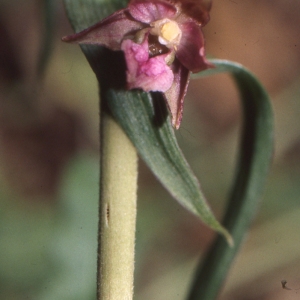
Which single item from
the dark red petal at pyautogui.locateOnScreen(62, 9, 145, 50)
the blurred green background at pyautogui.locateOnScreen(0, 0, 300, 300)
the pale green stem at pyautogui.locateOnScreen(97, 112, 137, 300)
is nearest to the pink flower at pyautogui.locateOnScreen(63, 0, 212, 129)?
the dark red petal at pyautogui.locateOnScreen(62, 9, 145, 50)

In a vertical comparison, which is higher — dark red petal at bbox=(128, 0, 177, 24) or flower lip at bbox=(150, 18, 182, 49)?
dark red petal at bbox=(128, 0, 177, 24)

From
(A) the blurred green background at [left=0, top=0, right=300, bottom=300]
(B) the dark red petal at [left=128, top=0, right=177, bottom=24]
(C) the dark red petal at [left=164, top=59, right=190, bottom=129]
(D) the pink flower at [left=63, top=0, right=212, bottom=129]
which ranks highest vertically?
(B) the dark red petal at [left=128, top=0, right=177, bottom=24]

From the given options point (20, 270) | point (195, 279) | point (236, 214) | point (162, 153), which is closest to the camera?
point (162, 153)

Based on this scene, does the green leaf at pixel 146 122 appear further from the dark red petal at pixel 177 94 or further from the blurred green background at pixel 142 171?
the blurred green background at pixel 142 171

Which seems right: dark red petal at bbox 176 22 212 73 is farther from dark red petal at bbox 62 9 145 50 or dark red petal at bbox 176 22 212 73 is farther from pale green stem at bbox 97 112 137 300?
pale green stem at bbox 97 112 137 300

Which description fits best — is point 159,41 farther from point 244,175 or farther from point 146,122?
point 244,175

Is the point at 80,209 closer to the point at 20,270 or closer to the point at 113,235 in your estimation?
the point at 20,270

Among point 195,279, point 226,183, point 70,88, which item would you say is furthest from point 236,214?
point 70,88
